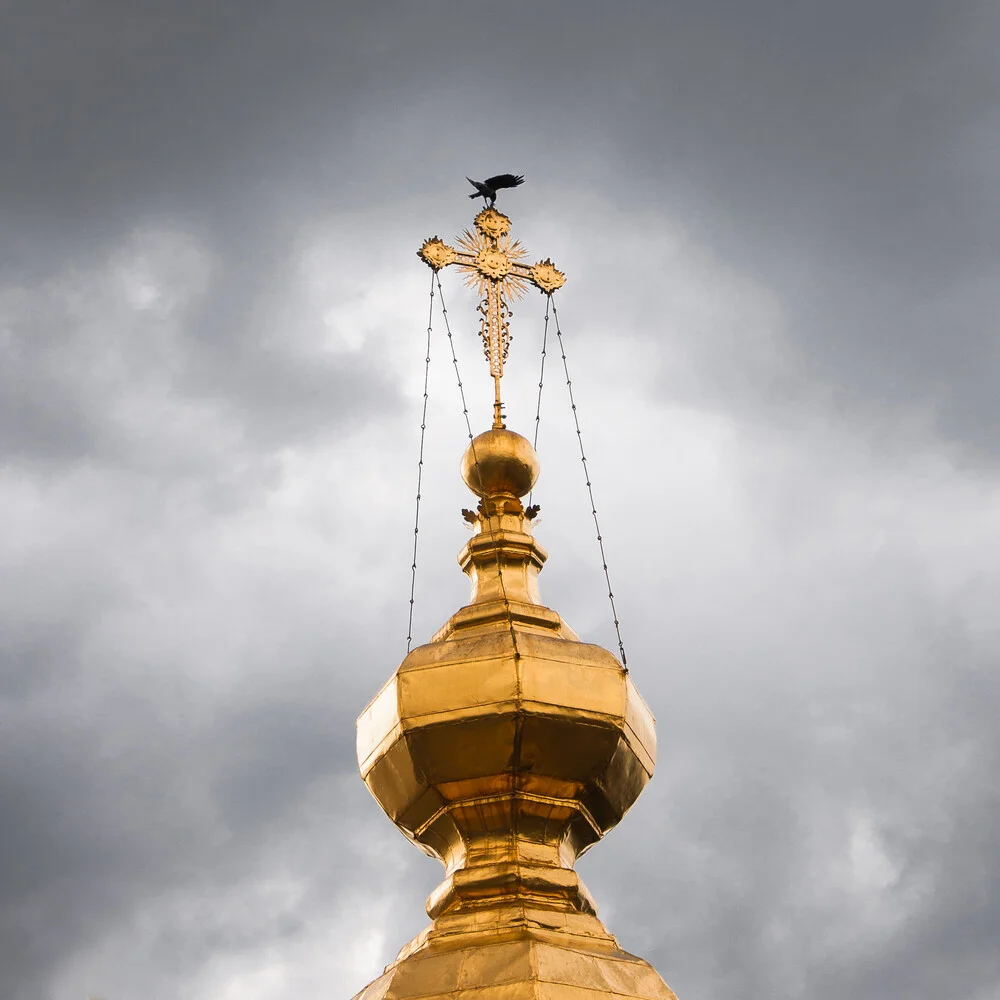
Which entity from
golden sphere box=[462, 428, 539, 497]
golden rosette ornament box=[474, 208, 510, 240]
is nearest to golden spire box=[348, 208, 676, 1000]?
golden sphere box=[462, 428, 539, 497]

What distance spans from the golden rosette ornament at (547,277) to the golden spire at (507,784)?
16.2 feet

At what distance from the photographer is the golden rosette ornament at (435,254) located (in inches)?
851

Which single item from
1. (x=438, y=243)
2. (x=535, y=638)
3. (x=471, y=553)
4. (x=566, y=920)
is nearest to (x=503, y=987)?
(x=566, y=920)

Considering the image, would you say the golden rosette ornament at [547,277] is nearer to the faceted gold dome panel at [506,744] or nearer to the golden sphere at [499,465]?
the golden sphere at [499,465]

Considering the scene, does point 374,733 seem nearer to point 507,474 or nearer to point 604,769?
point 604,769

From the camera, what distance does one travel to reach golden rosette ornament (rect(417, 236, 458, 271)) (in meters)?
21.6

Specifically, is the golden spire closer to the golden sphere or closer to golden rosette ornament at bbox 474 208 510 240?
the golden sphere

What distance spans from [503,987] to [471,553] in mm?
6054

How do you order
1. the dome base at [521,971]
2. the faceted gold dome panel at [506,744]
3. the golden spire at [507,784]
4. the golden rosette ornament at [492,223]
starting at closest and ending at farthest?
the dome base at [521,971] < the golden spire at [507,784] < the faceted gold dome panel at [506,744] < the golden rosette ornament at [492,223]

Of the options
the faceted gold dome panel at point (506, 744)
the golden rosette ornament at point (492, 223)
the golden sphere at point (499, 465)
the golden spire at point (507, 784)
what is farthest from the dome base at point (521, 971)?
the golden rosette ornament at point (492, 223)

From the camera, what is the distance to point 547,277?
22.8 m

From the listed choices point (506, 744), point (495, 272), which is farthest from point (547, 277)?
point (506, 744)

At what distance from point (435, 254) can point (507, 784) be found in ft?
22.4

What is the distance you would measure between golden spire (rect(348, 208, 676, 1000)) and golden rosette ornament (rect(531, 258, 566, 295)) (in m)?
4.93
